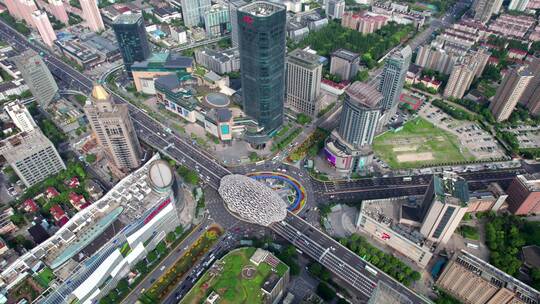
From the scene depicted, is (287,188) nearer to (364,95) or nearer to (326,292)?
(326,292)

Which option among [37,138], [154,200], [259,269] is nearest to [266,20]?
[154,200]

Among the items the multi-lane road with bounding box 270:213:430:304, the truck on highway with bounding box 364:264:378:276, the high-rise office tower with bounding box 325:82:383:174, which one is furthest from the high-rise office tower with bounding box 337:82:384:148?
the truck on highway with bounding box 364:264:378:276

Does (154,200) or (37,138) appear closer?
(154,200)

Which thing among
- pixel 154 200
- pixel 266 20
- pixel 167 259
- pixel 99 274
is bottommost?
pixel 167 259

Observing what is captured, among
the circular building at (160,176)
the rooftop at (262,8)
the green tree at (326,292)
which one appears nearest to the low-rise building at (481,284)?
the green tree at (326,292)

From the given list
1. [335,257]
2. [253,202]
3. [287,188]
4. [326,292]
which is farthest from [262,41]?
[326,292]

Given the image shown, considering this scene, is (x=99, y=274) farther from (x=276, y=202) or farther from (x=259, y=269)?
(x=276, y=202)

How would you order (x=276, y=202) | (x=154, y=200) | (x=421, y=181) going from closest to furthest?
(x=154, y=200) < (x=276, y=202) < (x=421, y=181)
